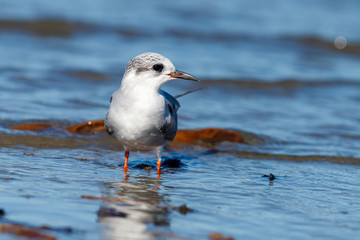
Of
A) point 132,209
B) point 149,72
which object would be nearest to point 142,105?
point 149,72

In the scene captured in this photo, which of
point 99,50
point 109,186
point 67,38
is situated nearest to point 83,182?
point 109,186

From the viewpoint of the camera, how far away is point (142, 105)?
4.96 m

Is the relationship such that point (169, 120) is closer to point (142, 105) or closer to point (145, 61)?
point (142, 105)

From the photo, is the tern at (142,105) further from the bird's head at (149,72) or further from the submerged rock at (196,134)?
the submerged rock at (196,134)

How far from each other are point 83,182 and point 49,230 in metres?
1.25

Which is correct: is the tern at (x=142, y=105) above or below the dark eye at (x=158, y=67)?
below

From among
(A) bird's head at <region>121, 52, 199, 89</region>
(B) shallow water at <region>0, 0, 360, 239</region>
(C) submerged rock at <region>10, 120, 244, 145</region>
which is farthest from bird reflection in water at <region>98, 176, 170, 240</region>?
(C) submerged rock at <region>10, 120, 244, 145</region>

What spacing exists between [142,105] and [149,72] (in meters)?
0.32

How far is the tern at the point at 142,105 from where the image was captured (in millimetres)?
4977

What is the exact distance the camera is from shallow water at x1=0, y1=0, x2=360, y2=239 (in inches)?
155

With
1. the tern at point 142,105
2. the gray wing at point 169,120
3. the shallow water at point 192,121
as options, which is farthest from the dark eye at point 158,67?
the shallow water at point 192,121

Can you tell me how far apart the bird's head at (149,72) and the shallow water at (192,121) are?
0.84m

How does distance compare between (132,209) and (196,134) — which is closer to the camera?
(132,209)

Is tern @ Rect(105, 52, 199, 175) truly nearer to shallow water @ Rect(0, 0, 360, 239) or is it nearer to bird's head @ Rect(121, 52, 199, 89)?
bird's head @ Rect(121, 52, 199, 89)
